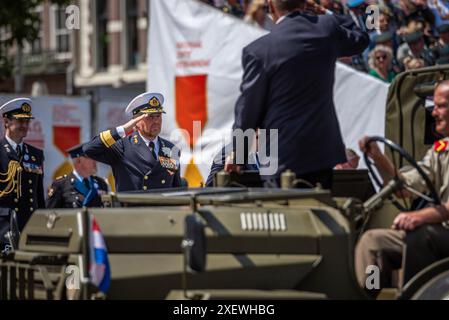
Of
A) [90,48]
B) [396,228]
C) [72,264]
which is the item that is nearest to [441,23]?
[396,228]

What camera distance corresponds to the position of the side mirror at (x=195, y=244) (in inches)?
206

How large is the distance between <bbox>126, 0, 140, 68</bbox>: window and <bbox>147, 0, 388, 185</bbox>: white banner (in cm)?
2264

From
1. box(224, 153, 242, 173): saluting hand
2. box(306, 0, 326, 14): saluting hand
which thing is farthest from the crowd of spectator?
box(224, 153, 242, 173): saluting hand

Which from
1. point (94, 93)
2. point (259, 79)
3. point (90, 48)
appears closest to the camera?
point (259, 79)

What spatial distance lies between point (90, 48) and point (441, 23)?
27.6 meters

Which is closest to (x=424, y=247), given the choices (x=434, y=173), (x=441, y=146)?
(x=434, y=173)

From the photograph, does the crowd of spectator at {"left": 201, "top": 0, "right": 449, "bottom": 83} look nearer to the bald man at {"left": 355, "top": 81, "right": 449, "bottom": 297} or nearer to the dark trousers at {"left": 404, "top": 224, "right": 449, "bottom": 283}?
the bald man at {"left": 355, "top": 81, "right": 449, "bottom": 297}

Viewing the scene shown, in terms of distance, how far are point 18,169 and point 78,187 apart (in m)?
2.38

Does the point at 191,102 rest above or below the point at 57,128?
above

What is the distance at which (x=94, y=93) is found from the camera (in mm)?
17344

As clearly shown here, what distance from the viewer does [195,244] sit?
524 cm

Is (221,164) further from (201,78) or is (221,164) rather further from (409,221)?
(201,78)

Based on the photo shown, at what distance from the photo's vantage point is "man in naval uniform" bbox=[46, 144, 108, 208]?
1090 centimetres
